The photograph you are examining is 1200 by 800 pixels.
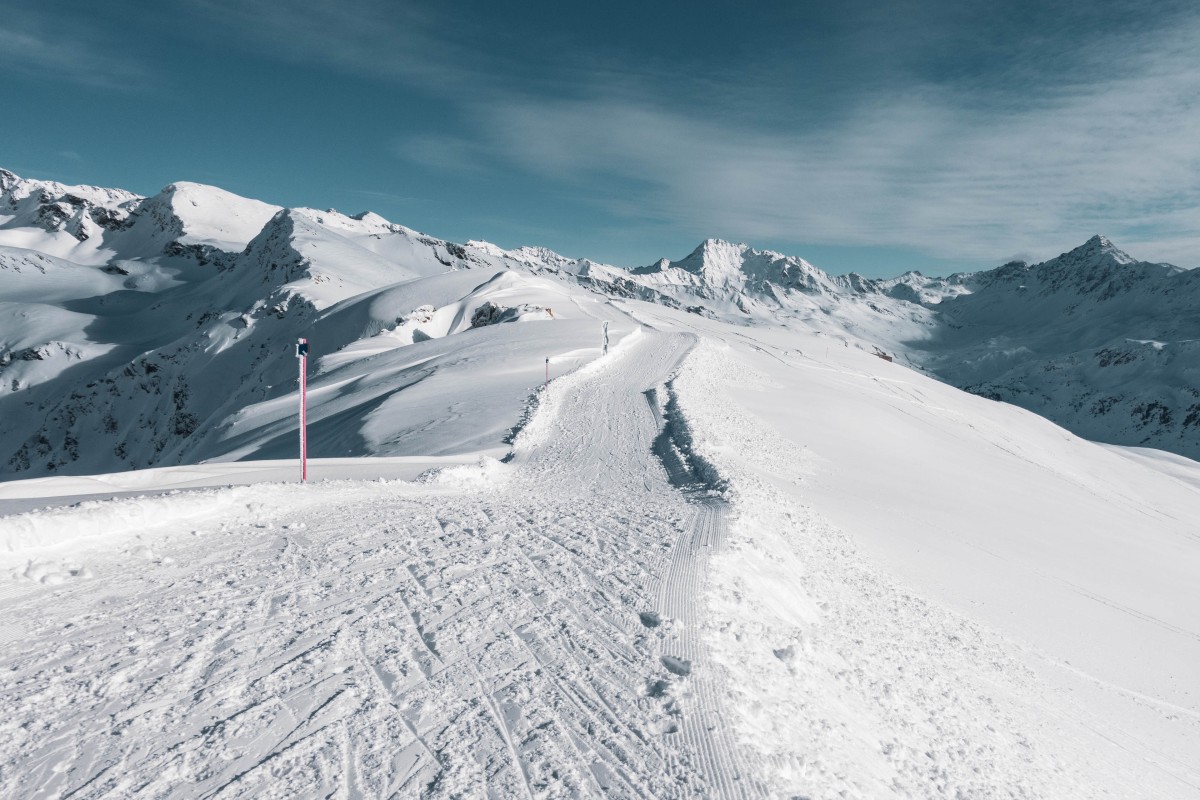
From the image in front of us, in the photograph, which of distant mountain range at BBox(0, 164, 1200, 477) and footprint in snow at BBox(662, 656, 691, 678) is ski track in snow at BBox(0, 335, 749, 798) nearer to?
footprint in snow at BBox(662, 656, 691, 678)

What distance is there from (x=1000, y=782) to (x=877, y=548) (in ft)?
19.5

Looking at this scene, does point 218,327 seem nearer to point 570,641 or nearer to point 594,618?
point 594,618

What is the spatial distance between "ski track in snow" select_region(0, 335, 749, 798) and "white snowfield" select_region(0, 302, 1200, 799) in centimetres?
2

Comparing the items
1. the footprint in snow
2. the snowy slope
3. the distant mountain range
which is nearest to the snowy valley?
the footprint in snow

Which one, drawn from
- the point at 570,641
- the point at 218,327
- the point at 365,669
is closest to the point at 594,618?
the point at 570,641

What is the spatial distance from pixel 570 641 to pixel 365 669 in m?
1.65

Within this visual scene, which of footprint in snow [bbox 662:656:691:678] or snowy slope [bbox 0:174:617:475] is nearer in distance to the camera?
footprint in snow [bbox 662:656:691:678]

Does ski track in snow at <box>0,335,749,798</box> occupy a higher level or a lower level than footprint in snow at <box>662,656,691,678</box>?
lower

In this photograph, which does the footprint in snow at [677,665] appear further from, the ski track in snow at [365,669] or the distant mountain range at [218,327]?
the distant mountain range at [218,327]

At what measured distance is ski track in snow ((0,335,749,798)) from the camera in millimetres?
3713

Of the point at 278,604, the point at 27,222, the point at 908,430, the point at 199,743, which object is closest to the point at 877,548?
the point at 278,604

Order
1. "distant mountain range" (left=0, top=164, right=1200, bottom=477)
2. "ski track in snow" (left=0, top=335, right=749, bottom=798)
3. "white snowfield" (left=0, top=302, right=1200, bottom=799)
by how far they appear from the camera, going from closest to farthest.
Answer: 1. "ski track in snow" (left=0, top=335, right=749, bottom=798)
2. "white snowfield" (left=0, top=302, right=1200, bottom=799)
3. "distant mountain range" (left=0, top=164, right=1200, bottom=477)

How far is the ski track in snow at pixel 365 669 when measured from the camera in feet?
12.2

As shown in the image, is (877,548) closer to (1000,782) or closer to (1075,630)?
(1075,630)
